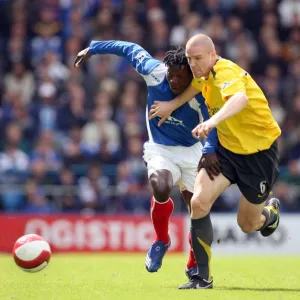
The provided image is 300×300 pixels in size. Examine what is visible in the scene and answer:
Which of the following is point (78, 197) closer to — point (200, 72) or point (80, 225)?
point (80, 225)

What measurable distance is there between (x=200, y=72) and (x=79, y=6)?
12482mm

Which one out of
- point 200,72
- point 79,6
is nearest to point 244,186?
point 200,72

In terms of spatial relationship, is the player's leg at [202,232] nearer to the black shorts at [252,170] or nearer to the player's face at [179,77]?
the black shorts at [252,170]

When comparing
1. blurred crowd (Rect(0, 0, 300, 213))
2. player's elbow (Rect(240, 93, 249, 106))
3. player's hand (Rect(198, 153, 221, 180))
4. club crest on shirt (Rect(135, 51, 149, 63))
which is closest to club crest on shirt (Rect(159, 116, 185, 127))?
club crest on shirt (Rect(135, 51, 149, 63))

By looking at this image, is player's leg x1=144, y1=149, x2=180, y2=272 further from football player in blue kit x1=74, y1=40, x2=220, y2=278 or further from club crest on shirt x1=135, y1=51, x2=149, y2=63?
club crest on shirt x1=135, y1=51, x2=149, y2=63

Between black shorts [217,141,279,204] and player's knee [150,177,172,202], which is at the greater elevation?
black shorts [217,141,279,204]

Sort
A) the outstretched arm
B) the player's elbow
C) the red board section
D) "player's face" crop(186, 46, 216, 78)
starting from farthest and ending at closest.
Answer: the red board section → the outstretched arm → "player's face" crop(186, 46, 216, 78) → the player's elbow

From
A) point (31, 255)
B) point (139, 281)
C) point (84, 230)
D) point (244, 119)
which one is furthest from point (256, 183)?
point (84, 230)

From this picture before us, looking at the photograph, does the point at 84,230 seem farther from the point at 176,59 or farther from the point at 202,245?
the point at 202,245

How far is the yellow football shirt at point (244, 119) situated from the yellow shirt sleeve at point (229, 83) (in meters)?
0.03

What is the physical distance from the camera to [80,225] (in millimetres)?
16547

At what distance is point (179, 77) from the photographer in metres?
8.95

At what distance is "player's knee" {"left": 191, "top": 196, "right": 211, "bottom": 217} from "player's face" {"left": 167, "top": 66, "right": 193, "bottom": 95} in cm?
145

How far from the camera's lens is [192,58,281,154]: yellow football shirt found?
26.3 ft
